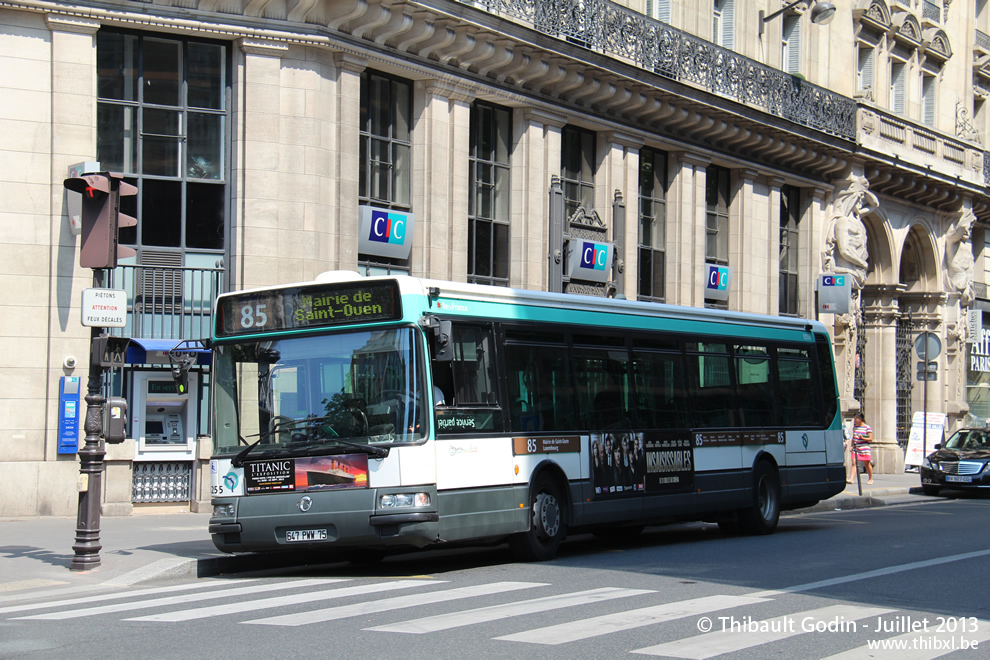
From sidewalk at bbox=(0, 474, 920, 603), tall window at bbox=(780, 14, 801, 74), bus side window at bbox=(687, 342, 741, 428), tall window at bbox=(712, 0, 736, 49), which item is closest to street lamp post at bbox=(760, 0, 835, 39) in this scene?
tall window at bbox=(780, 14, 801, 74)

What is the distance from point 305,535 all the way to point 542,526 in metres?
2.79

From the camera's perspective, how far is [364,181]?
811 inches

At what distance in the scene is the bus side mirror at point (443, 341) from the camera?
11492 millimetres

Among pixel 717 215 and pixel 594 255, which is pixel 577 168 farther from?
pixel 717 215

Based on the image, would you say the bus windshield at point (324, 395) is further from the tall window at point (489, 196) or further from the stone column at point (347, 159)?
the tall window at point (489, 196)

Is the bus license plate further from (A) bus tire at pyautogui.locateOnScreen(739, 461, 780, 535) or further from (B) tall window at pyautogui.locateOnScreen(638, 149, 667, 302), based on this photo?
(B) tall window at pyautogui.locateOnScreen(638, 149, 667, 302)

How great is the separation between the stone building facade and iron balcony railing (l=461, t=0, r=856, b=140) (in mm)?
71

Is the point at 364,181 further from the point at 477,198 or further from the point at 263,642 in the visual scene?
the point at 263,642

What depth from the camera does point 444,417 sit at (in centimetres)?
1186

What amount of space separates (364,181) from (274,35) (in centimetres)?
288

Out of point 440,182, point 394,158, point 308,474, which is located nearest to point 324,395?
point 308,474

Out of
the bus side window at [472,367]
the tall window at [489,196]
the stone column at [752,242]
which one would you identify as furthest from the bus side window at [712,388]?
the stone column at [752,242]

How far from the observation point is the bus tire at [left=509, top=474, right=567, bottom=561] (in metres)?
12.9

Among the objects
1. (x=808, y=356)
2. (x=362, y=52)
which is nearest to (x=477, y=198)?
(x=362, y=52)
